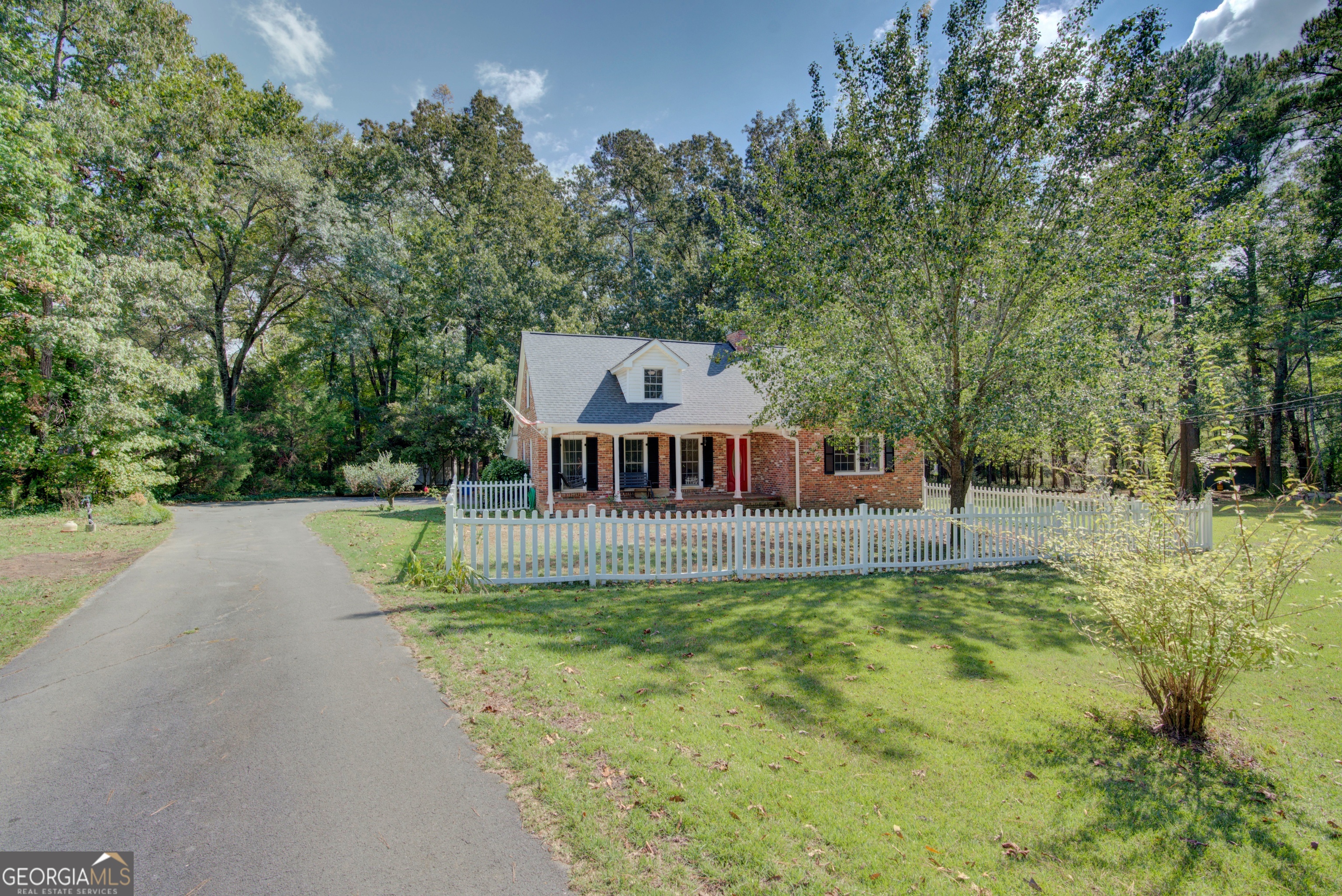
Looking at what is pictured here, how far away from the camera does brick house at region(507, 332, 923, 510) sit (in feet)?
59.0

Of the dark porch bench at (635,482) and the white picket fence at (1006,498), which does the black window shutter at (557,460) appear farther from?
the white picket fence at (1006,498)

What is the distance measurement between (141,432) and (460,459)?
1491cm

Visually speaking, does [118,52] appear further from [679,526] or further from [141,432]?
[679,526]

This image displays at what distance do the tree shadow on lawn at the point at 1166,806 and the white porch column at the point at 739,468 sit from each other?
15.1m

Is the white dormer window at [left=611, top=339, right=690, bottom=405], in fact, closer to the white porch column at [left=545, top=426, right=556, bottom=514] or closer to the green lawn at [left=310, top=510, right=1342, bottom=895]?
the white porch column at [left=545, top=426, right=556, bottom=514]

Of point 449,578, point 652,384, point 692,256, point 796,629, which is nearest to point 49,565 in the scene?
point 449,578

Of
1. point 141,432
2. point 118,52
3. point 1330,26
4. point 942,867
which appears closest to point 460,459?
point 141,432

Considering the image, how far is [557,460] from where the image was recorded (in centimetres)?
1862

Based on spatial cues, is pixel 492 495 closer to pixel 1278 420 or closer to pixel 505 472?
pixel 505 472

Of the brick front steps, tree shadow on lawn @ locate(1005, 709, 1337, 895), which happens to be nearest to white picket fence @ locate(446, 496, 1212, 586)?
tree shadow on lawn @ locate(1005, 709, 1337, 895)

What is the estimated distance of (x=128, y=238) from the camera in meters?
21.1

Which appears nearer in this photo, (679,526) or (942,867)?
(942,867)

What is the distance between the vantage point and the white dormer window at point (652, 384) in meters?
19.4

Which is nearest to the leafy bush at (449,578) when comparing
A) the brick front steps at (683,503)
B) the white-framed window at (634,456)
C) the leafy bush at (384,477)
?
the brick front steps at (683,503)
